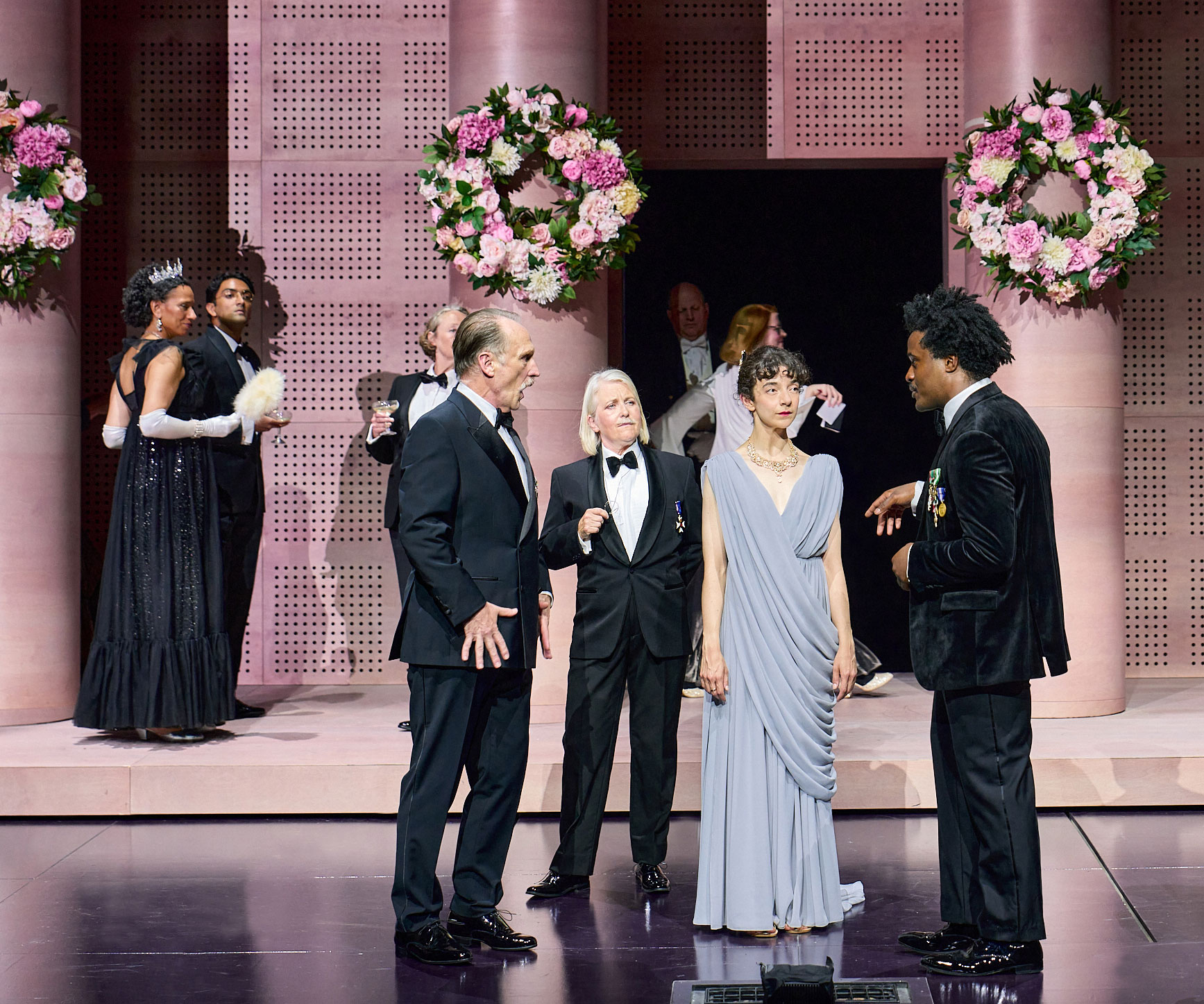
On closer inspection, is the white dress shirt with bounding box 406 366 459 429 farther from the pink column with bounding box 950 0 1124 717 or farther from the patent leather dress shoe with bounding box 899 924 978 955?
the patent leather dress shoe with bounding box 899 924 978 955

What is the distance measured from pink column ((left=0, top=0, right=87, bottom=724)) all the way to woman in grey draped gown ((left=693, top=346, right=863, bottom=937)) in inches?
153

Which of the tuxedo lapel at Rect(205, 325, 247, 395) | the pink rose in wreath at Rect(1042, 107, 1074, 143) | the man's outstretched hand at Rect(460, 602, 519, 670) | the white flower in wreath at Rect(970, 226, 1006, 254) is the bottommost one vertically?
the man's outstretched hand at Rect(460, 602, 519, 670)

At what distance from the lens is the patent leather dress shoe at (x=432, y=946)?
12.6 ft

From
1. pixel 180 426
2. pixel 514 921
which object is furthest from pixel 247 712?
pixel 514 921

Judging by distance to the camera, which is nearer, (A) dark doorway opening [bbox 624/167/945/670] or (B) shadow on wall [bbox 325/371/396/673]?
(B) shadow on wall [bbox 325/371/396/673]

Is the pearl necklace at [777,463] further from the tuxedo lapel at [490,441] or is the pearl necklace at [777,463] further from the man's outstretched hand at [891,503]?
the tuxedo lapel at [490,441]

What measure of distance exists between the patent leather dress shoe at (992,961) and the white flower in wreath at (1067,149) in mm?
3989

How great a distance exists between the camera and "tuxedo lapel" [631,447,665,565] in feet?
15.0

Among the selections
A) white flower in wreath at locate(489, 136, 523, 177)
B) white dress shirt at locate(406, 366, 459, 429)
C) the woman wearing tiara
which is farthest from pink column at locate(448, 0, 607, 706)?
the woman wearing tiara

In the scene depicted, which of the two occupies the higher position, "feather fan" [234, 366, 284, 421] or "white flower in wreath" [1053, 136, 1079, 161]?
"white flower in wreath" [1053, 136, 1079, 161]

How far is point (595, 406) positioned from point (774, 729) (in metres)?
1.22

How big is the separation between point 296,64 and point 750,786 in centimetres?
544

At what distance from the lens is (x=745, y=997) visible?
3396 mm

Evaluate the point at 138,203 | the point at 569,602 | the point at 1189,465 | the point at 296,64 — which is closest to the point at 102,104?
the point at 138,203
